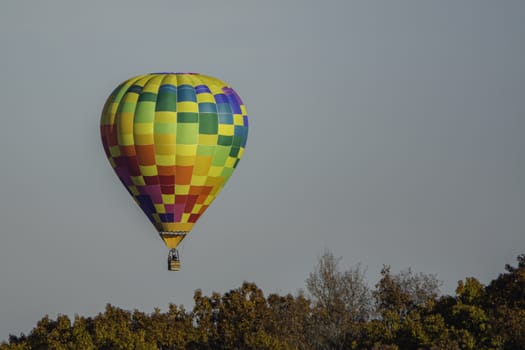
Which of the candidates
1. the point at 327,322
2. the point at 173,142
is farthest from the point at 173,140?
the point at 327,322

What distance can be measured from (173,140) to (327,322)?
2139 cm

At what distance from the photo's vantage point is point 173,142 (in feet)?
283

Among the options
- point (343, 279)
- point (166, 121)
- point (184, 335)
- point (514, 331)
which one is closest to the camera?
point (514, 331)

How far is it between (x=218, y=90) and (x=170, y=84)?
2665mm

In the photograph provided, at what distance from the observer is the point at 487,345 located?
81.6 meters

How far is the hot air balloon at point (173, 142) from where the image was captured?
85938 millimetres

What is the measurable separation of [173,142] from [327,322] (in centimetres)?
2129

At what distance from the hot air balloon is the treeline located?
304 inches

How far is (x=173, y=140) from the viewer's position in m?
86.1

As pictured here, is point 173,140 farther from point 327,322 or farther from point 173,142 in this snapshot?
point 327,322

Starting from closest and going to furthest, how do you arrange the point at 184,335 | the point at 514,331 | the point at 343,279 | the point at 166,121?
the point at 514,331 < the point at 166,121 < the point at 184,335 < the point at 343,279

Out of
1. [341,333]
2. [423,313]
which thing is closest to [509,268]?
[423,313]

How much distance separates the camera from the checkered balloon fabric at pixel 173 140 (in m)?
85.9

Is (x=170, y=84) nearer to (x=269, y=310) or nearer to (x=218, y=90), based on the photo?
(x=218, y=90)
